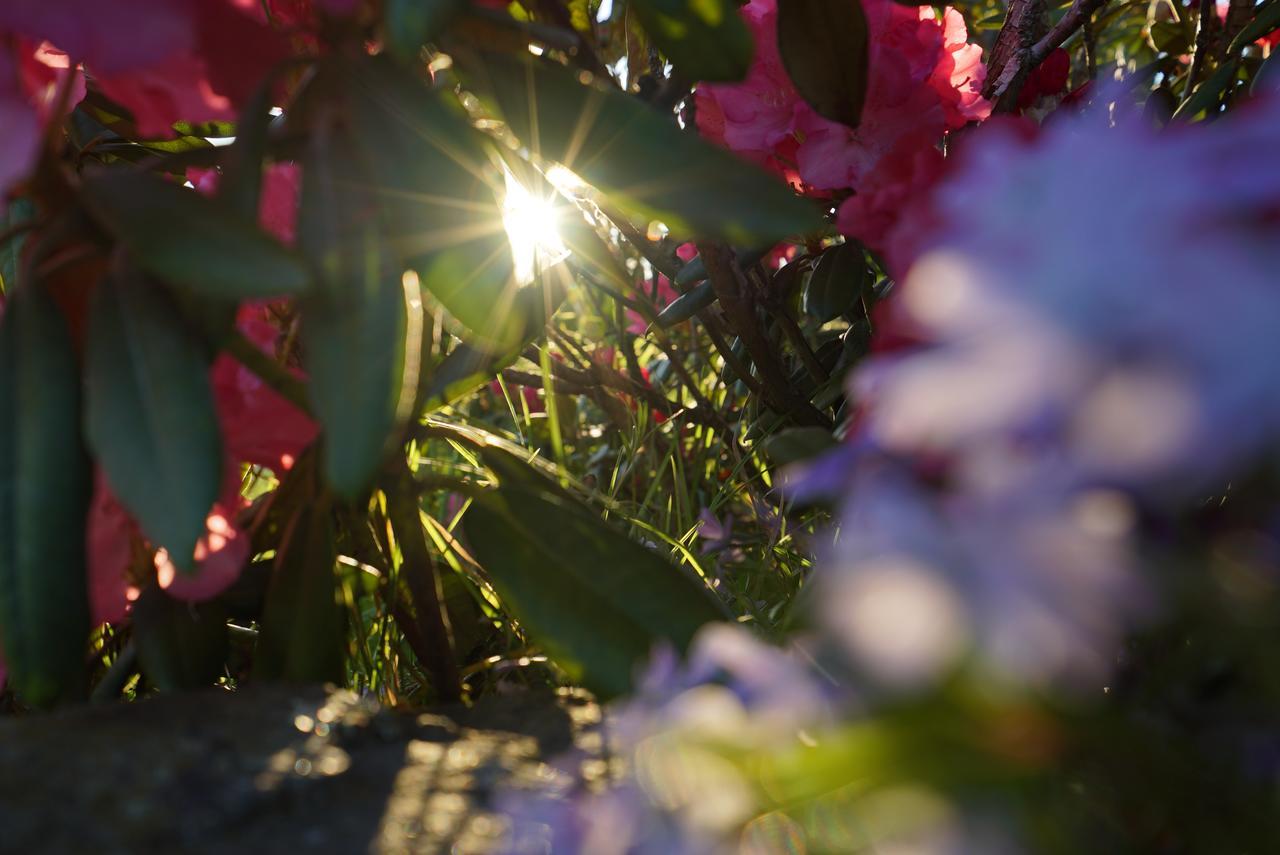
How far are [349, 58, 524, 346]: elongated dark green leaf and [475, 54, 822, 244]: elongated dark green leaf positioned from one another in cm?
6

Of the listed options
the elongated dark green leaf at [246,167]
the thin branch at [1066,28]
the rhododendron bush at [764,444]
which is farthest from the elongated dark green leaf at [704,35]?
the thin branch at [1066,28]

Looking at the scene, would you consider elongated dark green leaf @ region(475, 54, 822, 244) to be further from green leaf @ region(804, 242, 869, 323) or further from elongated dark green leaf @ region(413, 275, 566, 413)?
green leaf @ region(804, 242, 869, 323)

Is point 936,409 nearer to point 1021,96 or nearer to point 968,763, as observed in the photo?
point 968,763

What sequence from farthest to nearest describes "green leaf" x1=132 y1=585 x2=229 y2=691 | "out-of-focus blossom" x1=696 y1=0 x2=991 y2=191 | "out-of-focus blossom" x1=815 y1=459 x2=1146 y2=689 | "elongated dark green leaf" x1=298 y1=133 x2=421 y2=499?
"out-of-focus blossom" x1=696 y1=0 x2=991 y2=191 → "green leaf" x1=132 y1=585 x2=229 y2=691 → "elongated dark green leaf" x1=298 y1=133 x2=421 y2=499 → "out-of-focus blossom" x1=815 y1=459 x2=1146 y2=689

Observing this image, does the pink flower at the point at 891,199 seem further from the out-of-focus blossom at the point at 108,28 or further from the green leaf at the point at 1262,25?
the green leaf at the point at 1262,25

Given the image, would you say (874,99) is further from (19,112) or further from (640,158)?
(19,112)

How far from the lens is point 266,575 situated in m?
0.76

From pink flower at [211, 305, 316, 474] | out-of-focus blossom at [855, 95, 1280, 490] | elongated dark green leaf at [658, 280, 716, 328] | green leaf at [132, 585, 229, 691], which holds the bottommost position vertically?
out-of-focus blossom at [855, 95, 1280, 490]

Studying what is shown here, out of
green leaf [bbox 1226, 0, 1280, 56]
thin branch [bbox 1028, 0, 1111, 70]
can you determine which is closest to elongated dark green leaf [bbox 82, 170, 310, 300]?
thin branch [bbox 1028, 0, 1111, 70]

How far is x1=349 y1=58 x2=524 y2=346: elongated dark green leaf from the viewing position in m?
0.53

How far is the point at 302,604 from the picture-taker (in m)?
0.65

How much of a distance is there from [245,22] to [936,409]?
0.45 m

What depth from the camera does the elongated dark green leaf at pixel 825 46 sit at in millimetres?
728

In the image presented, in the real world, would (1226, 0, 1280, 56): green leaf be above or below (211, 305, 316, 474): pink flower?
above
